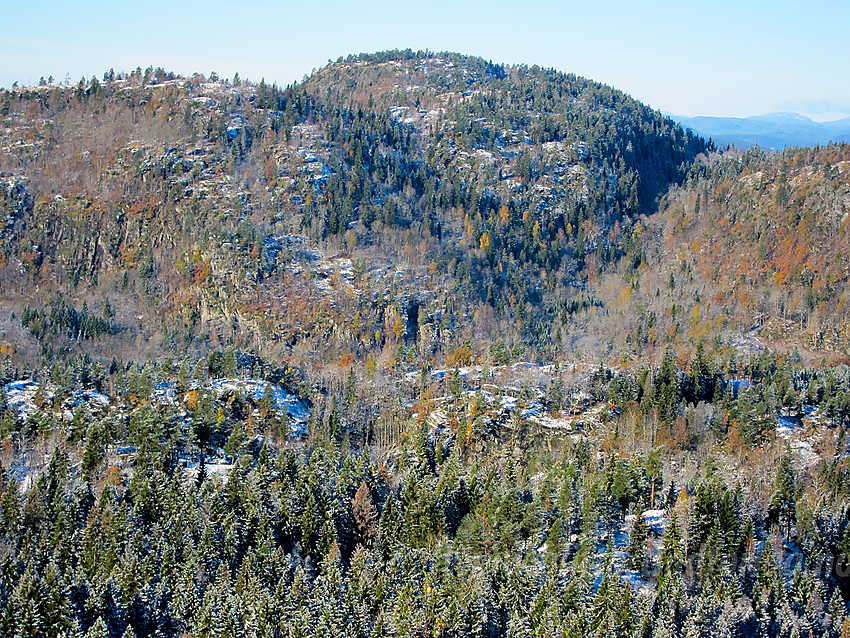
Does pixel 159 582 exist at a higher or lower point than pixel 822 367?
lower

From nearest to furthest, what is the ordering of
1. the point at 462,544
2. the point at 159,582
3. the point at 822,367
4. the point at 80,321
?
the point at 159,582
the point at 462,544
the point at 822,367
the point at 80,321

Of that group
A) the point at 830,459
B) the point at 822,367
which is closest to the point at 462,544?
the point at 830,459

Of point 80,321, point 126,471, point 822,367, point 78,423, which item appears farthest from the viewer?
point 80,321

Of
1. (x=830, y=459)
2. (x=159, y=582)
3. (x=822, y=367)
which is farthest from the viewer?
(x=822, y=367)

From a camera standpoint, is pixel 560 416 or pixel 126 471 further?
pixel 560 416

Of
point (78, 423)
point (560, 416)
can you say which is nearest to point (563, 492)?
point (560, 416)

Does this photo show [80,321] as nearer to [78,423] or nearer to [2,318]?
[2,318]

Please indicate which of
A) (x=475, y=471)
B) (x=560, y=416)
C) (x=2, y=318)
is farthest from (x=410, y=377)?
(x=2, y=318)

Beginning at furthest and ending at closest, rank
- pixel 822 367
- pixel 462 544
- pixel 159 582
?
1. pixel 822 367
2. pixel 462 544
3. pixel 159 582

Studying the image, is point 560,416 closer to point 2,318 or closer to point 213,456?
point 213,456

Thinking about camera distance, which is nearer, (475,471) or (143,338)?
(475,471)
